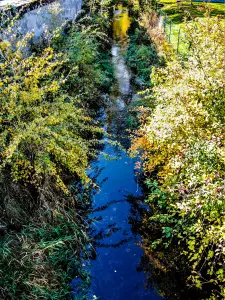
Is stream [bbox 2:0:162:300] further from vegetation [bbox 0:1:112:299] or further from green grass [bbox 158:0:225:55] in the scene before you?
green grass [bbox 158:0:225:55]

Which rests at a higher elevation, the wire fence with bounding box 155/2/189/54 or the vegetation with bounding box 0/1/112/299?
the wire fence with bounding box 155/2/189/54

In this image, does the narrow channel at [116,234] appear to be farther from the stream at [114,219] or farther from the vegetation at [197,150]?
the vegetation at [197,150]

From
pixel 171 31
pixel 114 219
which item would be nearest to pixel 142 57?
pixel 171 31

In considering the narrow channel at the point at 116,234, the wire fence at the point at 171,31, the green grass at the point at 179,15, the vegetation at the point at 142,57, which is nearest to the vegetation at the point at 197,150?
the narrow channel at the point at 116,234

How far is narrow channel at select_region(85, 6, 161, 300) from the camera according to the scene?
588 cm

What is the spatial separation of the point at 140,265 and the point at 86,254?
1021 millimetres

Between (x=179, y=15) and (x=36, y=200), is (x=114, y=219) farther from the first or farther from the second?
(x=179, y=15)

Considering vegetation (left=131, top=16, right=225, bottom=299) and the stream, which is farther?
the stream

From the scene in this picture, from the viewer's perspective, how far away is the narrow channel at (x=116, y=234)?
5.88 m

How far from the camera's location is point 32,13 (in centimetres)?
1125

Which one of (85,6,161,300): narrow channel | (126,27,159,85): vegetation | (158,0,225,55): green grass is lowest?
(85,6,161,300): narrow channel

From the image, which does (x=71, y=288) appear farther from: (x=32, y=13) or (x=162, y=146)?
(x=32, y=13)

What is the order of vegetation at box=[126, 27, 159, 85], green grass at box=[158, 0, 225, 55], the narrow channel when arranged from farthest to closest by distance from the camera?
green grass at box=[158, 0, 225, 55], vegetation at box=[126, 27, 159, 85], the narrow channel

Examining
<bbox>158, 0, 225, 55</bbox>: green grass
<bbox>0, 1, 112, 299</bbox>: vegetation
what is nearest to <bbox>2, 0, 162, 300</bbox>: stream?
<bbox>0, 1, 112, 299</bbox>: vegetation
